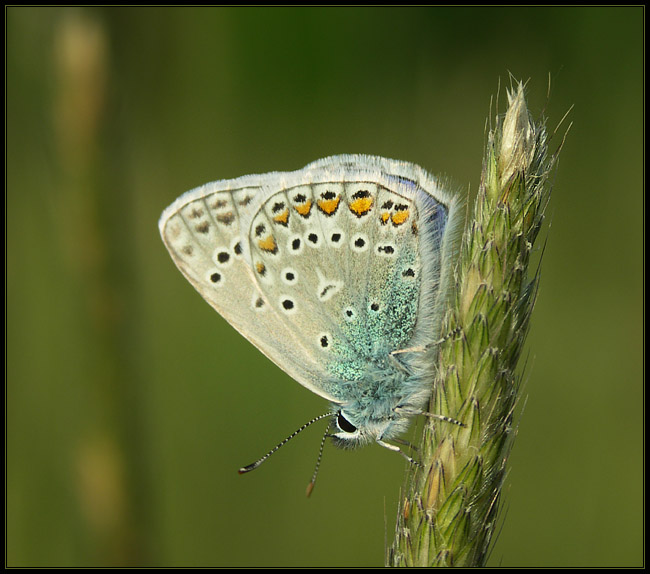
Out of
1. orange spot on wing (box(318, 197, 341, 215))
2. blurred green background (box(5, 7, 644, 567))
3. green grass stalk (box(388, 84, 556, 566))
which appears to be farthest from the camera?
orange spot on wing (box(318, 197, 341, 215))

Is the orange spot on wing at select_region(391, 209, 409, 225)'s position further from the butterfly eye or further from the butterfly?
the butterfly eye

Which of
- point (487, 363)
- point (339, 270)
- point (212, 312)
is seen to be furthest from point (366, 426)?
point (212, 312)

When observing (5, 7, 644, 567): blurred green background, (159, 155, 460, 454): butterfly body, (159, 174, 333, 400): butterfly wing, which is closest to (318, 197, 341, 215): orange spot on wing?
(159, 155, 460, 454): butterfly body

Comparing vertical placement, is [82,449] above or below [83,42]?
below

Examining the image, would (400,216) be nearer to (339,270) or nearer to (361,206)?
(361,206)

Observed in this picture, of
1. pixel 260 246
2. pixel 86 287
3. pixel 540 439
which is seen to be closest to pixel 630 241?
pixel 540 439

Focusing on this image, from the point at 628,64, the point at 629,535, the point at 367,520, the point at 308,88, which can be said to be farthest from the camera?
the point at 308,88

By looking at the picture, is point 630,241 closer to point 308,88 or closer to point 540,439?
point 540,439
